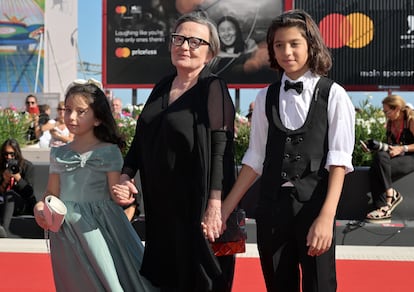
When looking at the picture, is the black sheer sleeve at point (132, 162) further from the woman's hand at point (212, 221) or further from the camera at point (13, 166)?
the camera at point (13, 166)

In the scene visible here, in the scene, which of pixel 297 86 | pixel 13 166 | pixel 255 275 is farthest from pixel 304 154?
pixel 13 166

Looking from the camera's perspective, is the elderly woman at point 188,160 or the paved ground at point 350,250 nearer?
the elderly woman at point 188,160

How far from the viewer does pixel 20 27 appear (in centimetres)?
5181

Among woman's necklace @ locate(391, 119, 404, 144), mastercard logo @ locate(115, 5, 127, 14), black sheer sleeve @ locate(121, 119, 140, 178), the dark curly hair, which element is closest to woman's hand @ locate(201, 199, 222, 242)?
black sheer sleeve @ locate(121, 119, 140, 178)

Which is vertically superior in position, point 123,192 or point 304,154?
point 304,154

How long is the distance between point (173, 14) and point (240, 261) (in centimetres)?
1483

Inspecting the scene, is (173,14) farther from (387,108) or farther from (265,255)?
(265,255)

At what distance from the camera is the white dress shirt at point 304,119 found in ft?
8.14

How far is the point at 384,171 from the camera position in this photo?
680cm

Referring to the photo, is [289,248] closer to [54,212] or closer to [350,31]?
[54,212]


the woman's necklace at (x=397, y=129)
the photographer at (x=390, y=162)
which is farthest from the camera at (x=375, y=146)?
the woman's necklace at (x=397, y=129)

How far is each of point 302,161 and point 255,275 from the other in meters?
2.69

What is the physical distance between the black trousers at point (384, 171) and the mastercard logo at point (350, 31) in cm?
1213

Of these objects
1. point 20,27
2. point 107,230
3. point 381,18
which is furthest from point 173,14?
point 20,27
